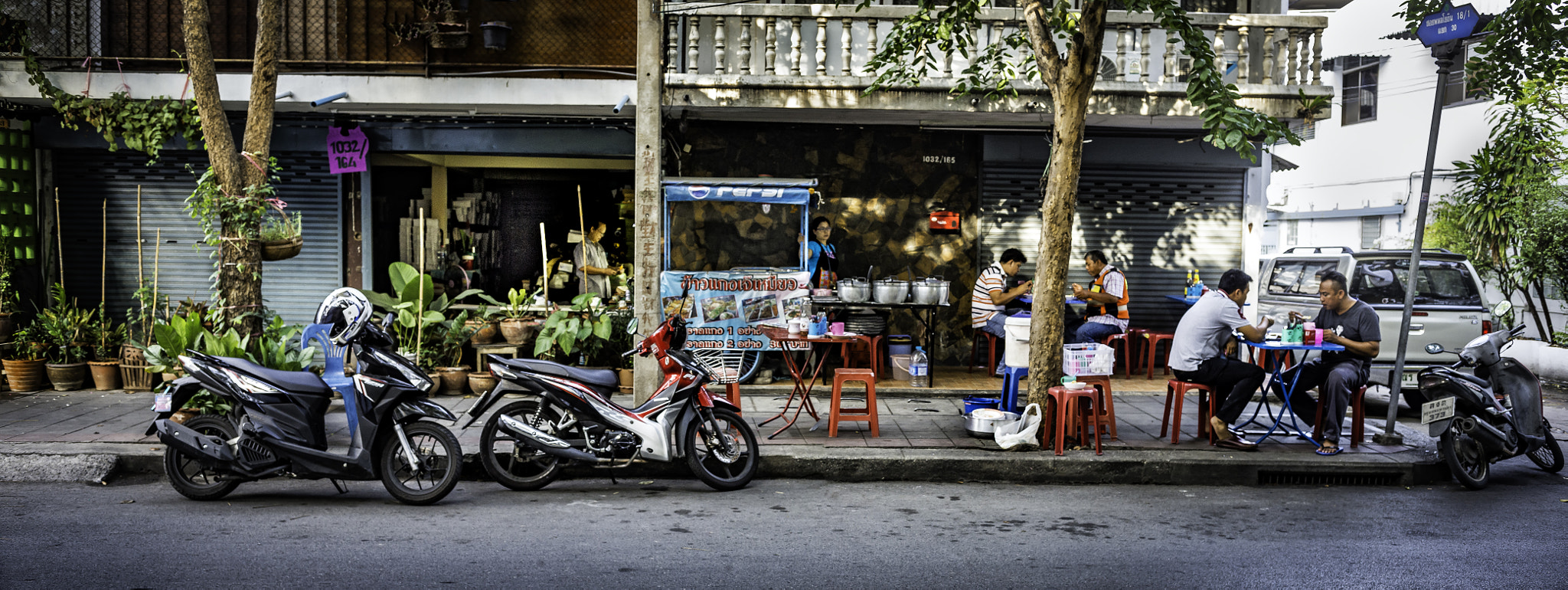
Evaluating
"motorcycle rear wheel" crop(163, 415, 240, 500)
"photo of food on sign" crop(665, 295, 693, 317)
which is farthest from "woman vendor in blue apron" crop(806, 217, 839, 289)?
"motorcycle rear wheel" crop(163, 415, 240, 500)

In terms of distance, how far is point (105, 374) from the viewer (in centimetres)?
991

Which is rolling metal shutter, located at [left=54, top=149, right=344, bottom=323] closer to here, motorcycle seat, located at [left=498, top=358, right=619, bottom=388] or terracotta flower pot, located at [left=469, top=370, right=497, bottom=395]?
terracotta flower pot, located at [left=469, top=370, right=497, bottom=395]

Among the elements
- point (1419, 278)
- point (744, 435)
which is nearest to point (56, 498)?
point (744, 435)

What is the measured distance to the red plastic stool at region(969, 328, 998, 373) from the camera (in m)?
11.1

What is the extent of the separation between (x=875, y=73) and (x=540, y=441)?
5713 millimetres

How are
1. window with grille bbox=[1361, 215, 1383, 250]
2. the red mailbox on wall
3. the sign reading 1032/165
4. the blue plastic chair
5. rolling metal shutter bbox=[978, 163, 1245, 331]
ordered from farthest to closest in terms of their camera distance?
window with grille bbox=[1361, 215, 1383, 250] < rolling metal shutter bbox=[978, 163, 1245, 331] < the red mailbox on wall < the sign reading 1032/165 < the blue plastic chair

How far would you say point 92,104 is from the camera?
33.1 feet

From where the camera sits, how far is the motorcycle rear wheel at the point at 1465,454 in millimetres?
Answer: 7070

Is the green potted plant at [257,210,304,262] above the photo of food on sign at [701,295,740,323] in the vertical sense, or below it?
above

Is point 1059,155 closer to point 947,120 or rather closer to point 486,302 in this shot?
point 947,120

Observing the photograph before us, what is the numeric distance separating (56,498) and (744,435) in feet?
14.1

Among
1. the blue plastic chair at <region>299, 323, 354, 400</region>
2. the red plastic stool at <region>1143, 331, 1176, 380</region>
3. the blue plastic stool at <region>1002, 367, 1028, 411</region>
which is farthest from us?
the red plastic stool at <region>1143, 331, 1176, 380</region>

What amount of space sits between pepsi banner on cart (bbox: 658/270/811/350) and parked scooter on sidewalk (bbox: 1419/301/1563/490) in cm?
533

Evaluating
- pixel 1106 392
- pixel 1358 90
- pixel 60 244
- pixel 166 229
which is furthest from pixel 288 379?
pixel 1358 90
